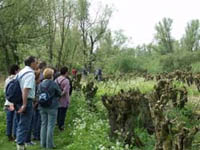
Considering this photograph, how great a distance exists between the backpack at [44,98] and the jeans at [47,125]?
7.5 inches

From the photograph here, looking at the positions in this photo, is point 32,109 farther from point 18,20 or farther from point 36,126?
point 18,20

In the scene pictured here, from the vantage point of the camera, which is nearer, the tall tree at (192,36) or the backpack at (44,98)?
the backpack at (44,98)

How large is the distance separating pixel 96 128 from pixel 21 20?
9.27m

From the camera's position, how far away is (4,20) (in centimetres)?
1655

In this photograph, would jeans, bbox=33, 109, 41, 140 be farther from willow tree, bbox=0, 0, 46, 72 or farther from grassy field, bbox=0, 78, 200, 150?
willow tree, bbox=0, 0, 46, 72

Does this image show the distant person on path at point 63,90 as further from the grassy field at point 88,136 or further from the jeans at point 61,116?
the grassy field at point 88,136

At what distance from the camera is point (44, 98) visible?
8.30 meters

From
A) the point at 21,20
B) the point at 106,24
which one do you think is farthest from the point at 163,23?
the point at 21,20

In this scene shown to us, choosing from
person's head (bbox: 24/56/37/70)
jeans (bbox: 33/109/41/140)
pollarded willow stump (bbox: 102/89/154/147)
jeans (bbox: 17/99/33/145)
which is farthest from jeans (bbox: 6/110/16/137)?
pollarded willow stump (bbox: 102/89/154/147)

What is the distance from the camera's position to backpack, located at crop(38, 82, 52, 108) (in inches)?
327

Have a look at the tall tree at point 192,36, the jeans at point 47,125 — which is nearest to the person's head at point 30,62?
the jeans at point 47,125

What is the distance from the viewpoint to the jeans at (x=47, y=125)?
854 cm

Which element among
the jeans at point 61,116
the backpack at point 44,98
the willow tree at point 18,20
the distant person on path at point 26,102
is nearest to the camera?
the distant person on path at point 26,102

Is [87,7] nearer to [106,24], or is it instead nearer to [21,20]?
[106,24]
